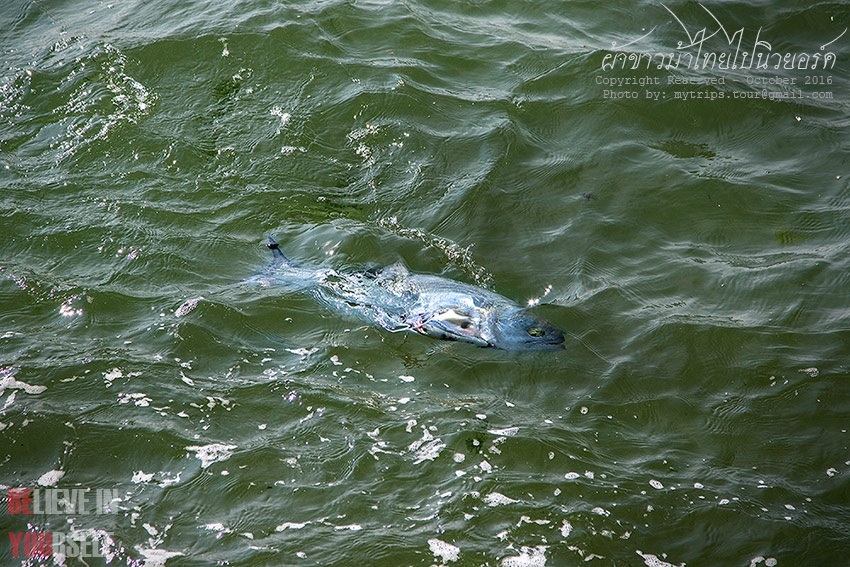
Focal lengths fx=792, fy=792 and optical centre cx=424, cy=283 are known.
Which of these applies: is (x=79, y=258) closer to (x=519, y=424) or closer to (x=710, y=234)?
(x=519, y=424)

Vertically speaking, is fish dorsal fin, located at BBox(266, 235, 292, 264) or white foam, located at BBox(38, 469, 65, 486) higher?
fish dorsal fin, located at BBox(266, 235, 292, 264)

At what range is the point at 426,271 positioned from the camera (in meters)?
6.55

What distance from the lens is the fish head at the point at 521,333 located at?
5.79 meters

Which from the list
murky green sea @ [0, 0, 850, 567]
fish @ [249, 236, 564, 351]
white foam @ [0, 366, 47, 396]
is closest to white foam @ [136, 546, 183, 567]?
murky green sea @ [0, 0, 850, 567]

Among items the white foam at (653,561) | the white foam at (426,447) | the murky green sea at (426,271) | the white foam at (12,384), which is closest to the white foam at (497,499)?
the murky green sea at (426,271)

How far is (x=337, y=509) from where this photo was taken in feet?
16.3

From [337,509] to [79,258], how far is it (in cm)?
348

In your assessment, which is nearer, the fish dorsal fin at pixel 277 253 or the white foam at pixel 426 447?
the white foam at pixel 426 447

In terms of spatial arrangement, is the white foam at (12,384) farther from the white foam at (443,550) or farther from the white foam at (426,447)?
the white foam at (443,550)

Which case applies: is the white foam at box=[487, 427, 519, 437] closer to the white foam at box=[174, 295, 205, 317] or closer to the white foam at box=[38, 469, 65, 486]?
the white foam at box=[174, 295, 205, 317]

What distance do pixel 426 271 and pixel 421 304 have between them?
62 cm

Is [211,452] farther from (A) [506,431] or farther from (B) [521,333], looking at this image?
(B) [521,333]

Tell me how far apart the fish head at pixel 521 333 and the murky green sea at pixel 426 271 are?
12 cm

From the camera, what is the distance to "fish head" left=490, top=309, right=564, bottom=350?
5785 millimetres
